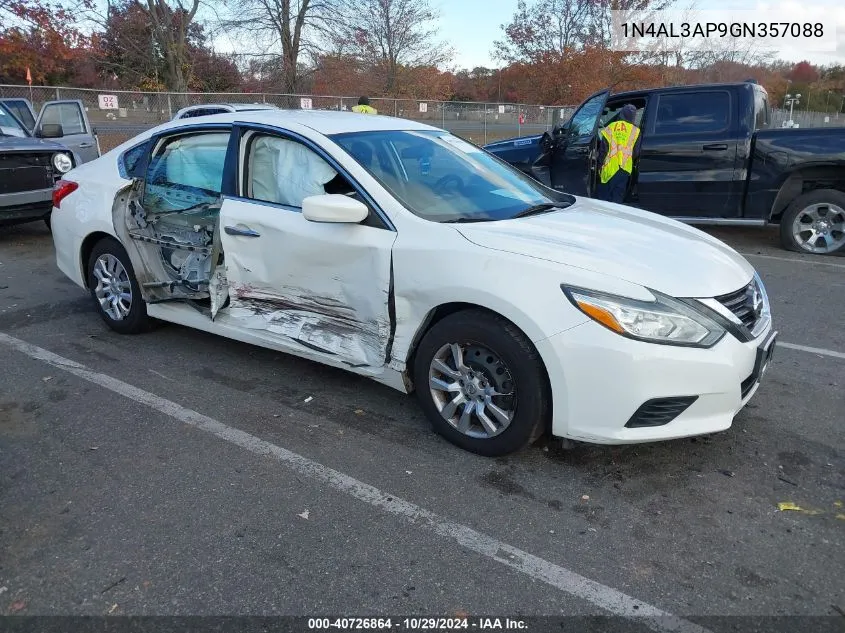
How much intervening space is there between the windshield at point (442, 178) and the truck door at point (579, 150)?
4.45m

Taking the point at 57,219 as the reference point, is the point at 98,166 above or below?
above

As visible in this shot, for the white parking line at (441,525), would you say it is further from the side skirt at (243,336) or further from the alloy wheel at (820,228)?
the alloy wheel at (820,228)

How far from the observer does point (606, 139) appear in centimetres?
852

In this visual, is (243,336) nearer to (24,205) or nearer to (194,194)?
(194,194)

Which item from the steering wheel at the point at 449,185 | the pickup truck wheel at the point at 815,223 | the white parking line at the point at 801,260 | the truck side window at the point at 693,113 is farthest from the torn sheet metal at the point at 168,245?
the pickup truck wheel at the point at 815,223

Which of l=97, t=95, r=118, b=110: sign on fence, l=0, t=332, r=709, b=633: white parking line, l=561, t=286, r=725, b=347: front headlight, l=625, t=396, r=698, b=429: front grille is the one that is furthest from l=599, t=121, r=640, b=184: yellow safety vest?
l=97, t=95, r=118, b=110: sign on fence

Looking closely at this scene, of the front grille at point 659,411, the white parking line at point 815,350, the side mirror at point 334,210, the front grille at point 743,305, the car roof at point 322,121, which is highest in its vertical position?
the car roof at point 322,121

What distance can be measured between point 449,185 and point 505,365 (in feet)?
4.20

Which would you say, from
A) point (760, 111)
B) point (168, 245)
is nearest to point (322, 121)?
point (168, 245)

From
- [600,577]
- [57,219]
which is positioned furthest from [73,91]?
[600,577]

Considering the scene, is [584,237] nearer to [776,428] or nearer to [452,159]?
[452,159]

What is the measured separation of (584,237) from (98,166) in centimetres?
381

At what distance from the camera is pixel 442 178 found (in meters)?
3.89

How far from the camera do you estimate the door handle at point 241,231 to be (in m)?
3.91
